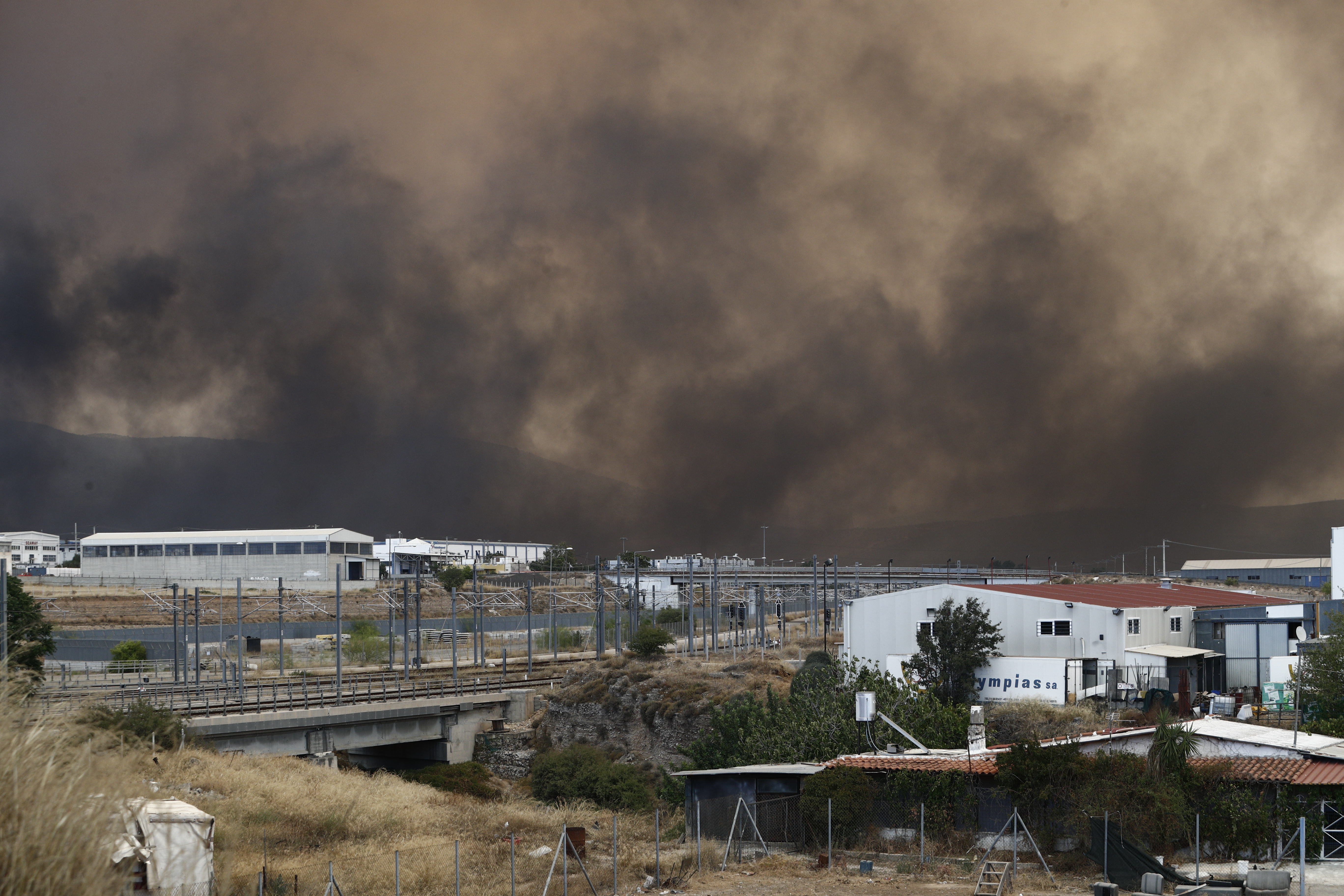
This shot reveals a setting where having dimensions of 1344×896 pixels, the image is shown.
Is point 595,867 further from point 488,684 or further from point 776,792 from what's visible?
point 488,684

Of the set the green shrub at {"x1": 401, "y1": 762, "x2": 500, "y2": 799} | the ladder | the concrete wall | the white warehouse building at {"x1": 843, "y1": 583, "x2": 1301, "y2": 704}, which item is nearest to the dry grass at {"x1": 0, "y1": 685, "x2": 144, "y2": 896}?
the ladder

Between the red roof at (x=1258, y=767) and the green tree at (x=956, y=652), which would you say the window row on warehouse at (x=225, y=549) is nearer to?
the green tree at (x=956, y=652)

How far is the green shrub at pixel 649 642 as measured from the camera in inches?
3091

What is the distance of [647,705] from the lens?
6444 centimetres

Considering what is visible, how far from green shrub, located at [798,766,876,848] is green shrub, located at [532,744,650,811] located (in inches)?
817

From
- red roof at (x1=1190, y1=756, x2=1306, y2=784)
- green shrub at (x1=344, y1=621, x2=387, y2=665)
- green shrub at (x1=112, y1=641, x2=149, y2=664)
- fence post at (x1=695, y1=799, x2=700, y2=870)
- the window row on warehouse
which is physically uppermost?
the window row on warehouse

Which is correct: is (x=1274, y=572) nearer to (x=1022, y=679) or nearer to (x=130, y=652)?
(x=1022, y=679)

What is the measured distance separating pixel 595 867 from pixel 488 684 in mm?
42206

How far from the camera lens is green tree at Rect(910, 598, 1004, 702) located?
51.7 metres

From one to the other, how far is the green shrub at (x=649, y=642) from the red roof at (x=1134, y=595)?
2588cm

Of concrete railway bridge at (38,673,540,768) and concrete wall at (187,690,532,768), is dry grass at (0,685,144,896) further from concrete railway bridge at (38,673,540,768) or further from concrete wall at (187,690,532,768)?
concrete wall at (187,690,532,768)

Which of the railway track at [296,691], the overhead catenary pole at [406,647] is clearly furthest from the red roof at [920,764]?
the overhead catenary pole at [406,647]

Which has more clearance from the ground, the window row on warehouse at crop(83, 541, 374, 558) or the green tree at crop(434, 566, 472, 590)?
the window row on warehouse at crop(83, 541, 374, 558)

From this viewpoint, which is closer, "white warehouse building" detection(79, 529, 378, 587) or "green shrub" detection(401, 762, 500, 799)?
"green shrub" detection(401, 762, 500, 799)
